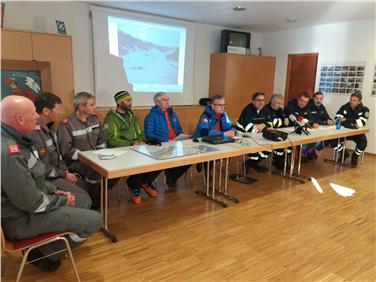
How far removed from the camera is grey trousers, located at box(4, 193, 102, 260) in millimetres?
1644

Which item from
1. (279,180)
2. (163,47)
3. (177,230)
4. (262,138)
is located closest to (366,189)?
(279,180)

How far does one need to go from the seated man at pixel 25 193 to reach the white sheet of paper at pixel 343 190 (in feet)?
9.92

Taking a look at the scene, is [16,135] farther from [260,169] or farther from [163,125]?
[260,169]

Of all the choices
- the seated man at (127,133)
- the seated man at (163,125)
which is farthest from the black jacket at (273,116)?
the seated man at (127,133)

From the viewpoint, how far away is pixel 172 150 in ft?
9.19

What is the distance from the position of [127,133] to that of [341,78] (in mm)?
4495

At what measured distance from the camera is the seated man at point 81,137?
2.77 m

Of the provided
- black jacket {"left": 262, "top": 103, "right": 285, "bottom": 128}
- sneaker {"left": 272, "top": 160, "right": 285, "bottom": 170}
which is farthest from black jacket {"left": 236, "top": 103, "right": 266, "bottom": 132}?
sneaker {"left": 272, "top": 160, "right": 285, "bottom": 170}

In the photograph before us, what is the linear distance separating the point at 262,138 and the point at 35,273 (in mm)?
2589

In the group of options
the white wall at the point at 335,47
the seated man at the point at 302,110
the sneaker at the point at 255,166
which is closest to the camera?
the sneaker at the point at 255,166

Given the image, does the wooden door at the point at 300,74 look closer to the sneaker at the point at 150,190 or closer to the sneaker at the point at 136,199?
the sneaker at the point at 150,190

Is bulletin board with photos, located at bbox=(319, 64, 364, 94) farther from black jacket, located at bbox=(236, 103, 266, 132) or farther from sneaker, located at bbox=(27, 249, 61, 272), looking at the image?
sneaker, located at bbox=(27, 249, 61, 272)

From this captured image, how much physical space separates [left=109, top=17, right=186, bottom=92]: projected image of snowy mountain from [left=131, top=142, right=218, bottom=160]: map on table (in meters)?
2.66

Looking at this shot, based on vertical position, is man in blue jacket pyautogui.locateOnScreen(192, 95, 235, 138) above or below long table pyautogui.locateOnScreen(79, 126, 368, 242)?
above
